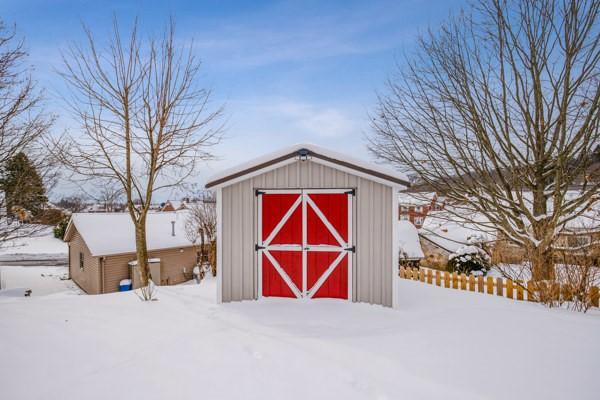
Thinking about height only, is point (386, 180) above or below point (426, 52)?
below

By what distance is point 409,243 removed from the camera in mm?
14609

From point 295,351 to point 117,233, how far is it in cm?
1497

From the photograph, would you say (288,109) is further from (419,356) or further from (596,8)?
(419,356)

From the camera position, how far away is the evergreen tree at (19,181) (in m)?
9.18

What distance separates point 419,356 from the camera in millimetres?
3521

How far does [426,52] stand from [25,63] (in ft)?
35.6

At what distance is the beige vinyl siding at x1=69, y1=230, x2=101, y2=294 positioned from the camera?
1397 cm

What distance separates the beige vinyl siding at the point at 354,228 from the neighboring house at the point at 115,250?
35.3ft

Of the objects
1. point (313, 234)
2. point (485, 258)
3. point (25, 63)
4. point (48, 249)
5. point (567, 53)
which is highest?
point (25, 63)

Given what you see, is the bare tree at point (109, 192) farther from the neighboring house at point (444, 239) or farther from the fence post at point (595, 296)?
the neighboring house at point (444, 239)

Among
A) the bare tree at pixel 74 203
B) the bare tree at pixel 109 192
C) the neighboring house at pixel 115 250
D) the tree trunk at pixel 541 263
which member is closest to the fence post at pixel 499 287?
the tree trunk at pixel 541 263

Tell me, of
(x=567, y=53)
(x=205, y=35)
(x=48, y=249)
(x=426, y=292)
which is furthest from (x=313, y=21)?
(x=48, y=249)

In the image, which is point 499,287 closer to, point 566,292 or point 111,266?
point 566,292

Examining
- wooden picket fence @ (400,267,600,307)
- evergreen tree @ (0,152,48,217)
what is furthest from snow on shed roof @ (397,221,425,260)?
evergreen tree @ (0,152,48,217)
